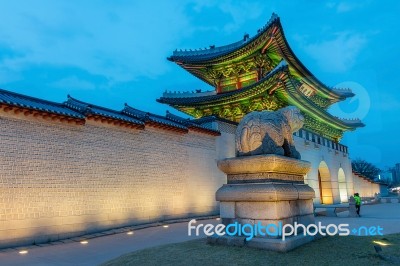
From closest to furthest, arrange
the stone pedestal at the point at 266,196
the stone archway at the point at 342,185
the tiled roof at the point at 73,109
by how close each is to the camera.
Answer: the stone pedestal at the point at 266,196
the tiled roof at the point at 73,109
the stone archway at the point at 342,185

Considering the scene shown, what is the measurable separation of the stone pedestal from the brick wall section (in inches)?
283

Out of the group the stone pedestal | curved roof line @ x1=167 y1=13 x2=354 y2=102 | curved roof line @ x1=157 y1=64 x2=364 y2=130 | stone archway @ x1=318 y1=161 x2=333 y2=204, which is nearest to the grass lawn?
the stone pedestal

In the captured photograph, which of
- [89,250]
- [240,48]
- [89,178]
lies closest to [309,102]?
[240,48]

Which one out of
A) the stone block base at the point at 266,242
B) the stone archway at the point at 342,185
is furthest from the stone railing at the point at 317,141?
the stone block base at the point at 266,242

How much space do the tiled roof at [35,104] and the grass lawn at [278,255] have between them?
7280 mm

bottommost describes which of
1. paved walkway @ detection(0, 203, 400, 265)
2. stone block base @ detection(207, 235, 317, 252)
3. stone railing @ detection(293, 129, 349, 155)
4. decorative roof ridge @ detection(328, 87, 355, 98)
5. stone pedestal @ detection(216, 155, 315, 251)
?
paved walkway @ detection(0, 203, 400, 265)

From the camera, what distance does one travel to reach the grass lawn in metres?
5.01

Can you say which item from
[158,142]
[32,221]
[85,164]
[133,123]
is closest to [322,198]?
[158,142]

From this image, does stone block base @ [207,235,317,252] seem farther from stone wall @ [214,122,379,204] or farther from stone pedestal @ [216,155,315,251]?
stone wall @ [214,122,379,204]

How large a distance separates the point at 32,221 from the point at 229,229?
739 cm

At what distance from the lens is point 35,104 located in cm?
1221

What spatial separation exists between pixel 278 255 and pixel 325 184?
25914 mm

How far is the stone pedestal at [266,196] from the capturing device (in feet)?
19.5

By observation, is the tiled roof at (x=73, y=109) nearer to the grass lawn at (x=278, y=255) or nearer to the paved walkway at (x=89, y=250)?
the paved walkway at (x=89, y=250)
